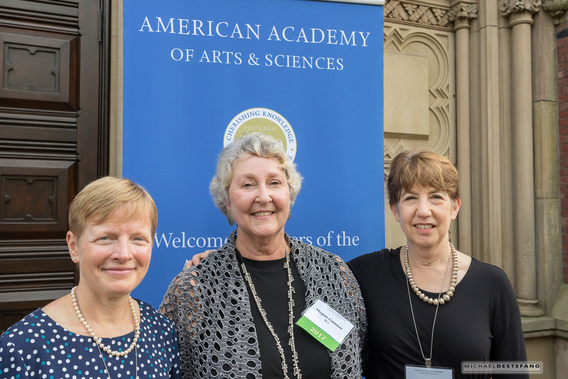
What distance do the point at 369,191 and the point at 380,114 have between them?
48cm

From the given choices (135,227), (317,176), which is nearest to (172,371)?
(135,227)

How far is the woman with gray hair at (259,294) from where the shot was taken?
1602 mm

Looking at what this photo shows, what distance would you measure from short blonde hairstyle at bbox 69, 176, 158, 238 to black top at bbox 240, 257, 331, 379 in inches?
23.7

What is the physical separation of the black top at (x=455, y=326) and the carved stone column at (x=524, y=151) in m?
2.56

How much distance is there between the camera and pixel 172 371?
1509 millimetres

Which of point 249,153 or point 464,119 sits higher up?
point 464,119

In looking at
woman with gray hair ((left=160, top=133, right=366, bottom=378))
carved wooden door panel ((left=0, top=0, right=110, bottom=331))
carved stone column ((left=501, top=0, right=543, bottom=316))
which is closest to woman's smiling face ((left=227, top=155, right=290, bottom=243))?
woman with gray hair ((left=160, top=133, right=366, bottom=378))

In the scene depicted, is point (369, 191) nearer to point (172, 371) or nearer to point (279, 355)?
point (279, 355)

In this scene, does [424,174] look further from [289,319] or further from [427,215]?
[289,319]

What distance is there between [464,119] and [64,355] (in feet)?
13.0

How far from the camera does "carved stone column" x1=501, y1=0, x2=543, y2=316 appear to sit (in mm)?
4039

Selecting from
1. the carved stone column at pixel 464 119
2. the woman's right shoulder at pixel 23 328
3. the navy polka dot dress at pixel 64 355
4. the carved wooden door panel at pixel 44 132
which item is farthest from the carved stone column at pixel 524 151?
the woman's right shoulder at pixel 23 328

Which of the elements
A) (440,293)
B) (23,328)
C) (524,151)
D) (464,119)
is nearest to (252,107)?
(440,293)

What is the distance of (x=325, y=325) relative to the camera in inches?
66.2
